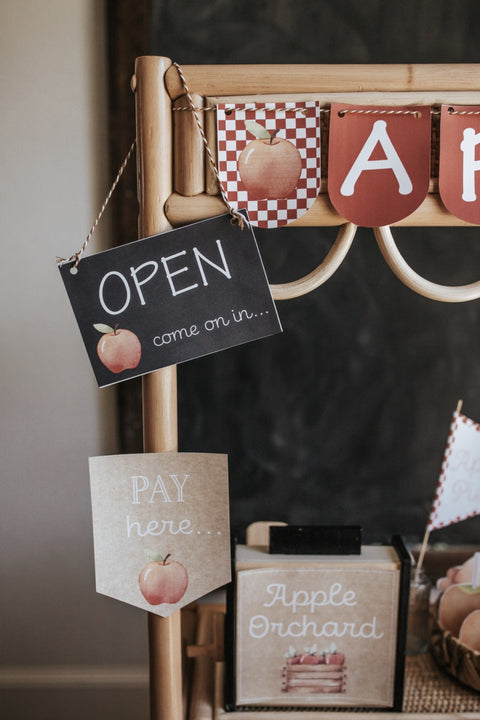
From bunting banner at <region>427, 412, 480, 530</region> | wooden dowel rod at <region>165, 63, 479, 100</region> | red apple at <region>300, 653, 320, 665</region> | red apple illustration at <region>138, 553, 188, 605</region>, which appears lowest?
red apple at <region>300, 653, 320, 665</region>

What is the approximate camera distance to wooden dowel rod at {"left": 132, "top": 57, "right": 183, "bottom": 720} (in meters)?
0.70

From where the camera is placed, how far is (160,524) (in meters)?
0.77

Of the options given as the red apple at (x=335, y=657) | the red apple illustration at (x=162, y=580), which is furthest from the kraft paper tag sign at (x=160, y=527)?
the red apple at (x=335, y=657)

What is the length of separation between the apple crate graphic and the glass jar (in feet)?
0.89

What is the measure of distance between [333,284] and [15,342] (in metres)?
0.73

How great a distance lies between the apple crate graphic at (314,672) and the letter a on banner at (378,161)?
63 cm

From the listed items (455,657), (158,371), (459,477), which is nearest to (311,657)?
(455,657)

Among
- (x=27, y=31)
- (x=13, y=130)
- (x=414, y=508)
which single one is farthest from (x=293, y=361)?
(x=27, y=31)

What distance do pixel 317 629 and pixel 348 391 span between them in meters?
0.52

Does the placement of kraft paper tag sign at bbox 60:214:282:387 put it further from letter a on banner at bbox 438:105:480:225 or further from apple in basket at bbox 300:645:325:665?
apple in basket at bbox 300:645:325:665

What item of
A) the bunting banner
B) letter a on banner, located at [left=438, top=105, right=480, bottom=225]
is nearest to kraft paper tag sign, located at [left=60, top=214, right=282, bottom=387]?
letter a on banner, located at [left=438, top=105, right=480, bottom=225]

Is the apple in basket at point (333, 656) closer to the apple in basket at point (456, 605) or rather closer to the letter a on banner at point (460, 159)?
the apple in basket at point (456, 605)

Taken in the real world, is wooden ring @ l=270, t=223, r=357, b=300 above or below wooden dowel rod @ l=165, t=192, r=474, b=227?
below

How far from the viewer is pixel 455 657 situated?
3.06ft
